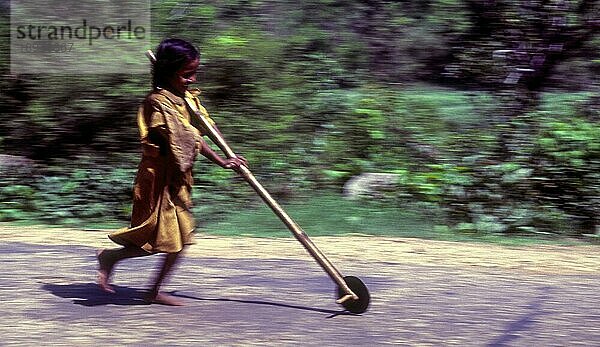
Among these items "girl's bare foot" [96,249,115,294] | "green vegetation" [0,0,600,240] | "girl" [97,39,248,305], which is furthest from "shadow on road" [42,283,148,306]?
"green vegetation" [0,0,600,240]

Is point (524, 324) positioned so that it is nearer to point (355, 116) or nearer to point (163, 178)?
point (163, 178)

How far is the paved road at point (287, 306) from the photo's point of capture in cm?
553

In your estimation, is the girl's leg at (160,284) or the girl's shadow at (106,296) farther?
the girl's shadow at (106,296)

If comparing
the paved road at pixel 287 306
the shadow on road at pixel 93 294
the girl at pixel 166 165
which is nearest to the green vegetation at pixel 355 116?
the paved road at pixel 287 306

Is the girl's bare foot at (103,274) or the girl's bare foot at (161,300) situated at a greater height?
the girl's bare foot at (103,274)

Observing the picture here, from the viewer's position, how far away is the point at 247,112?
11016 mm

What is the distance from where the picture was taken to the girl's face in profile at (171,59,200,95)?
6.00 meters

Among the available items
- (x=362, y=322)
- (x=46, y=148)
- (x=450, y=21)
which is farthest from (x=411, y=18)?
(x=362, y=322)

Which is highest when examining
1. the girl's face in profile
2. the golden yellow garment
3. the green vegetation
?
the girl's face in profile

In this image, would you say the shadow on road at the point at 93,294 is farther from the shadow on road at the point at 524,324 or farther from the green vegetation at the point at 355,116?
the green vegetation at the point at 355,116

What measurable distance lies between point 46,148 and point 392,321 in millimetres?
6279

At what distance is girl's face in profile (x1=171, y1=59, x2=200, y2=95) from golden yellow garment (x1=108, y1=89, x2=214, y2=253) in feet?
0.23

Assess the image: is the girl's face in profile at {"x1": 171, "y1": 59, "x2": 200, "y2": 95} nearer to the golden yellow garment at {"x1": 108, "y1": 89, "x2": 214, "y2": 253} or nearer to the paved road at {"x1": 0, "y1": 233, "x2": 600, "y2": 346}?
the golden yellow garment at {"x1": 108, "y1": 89, "x2": 214, "y2": 253}

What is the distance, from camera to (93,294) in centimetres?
653
